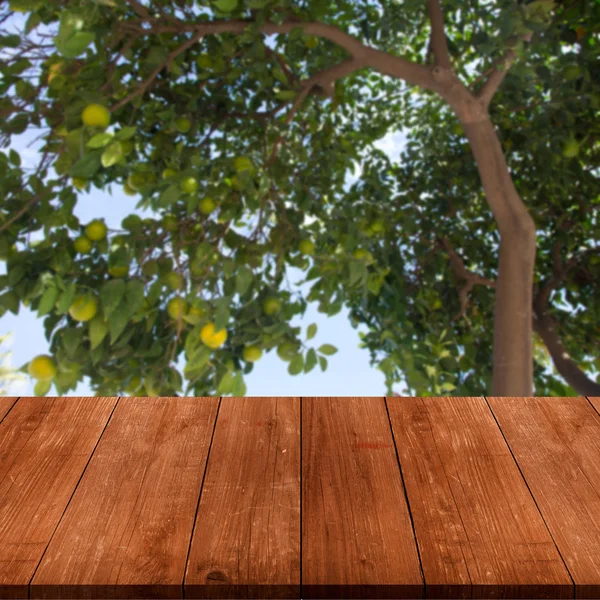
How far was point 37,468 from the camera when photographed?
3.14 ft

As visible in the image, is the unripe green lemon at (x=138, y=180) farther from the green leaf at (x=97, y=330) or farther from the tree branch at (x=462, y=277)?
the tree branch at (x=462, y=277)

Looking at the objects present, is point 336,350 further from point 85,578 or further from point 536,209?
point 536,209

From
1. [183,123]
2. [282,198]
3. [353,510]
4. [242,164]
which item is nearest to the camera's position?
[353,510]

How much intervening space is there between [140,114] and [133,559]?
5.71ft

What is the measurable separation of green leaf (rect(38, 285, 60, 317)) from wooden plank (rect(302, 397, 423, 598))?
52cm

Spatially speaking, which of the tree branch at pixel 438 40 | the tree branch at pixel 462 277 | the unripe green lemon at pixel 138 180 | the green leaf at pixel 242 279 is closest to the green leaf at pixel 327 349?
the green leaf at pixel 242 279

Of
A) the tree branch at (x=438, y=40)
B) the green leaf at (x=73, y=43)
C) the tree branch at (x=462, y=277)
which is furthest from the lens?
the tree branch at (x=462, y=277)

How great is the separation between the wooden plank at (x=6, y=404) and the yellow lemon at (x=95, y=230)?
21.8 inches

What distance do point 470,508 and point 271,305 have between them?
0.90 metres

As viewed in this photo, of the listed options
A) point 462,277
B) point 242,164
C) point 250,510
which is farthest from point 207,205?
point 462,277

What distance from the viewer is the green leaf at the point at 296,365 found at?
140 centimetres

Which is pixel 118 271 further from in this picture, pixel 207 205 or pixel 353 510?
pixel 353 510

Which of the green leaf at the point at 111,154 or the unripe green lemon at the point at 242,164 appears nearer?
the green leaf at the point at 111,154

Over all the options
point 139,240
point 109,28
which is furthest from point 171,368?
point 109,28
